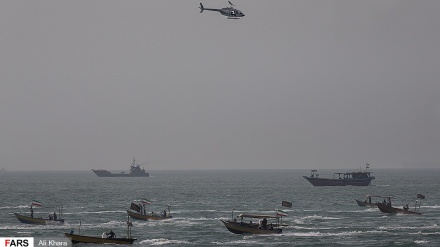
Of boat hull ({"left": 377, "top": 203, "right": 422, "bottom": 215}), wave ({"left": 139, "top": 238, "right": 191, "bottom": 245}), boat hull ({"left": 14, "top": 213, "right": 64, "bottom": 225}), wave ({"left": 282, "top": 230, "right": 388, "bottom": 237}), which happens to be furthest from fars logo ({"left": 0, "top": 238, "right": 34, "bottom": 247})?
boat hull ({"left": 377, "top": 203, "right": 422, "bottom": 215})

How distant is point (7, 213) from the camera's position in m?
148

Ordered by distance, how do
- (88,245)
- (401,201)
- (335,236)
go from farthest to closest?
1. (401,201)
2. (335,236)
3. (88,245)

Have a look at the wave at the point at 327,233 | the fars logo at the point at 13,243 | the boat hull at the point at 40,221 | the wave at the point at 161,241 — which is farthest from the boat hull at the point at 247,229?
the fars logo at the point at 13,243

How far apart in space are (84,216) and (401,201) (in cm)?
8993

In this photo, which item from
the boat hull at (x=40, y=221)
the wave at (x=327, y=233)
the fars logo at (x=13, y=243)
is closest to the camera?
the fars logo at (x=13, y=243)

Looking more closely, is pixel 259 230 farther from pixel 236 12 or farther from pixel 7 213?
pixel 7 213

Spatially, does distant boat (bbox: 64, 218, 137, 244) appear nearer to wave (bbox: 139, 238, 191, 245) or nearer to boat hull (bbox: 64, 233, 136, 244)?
boat hull (bbox: 64, 233, 136, 244)

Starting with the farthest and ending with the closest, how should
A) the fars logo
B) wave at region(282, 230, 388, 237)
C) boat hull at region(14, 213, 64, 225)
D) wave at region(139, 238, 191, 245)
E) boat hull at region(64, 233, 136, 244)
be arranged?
→ boat hull at region(14, 213, 64, 225) < wave at region(282, 230, 388, 237) < wave at region(139, 238, 191, 245) < boat hull at region(64, 233, 136, 244) < the fars logo

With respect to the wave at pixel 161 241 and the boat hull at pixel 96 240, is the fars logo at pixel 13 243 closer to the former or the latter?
the boat hull at pixel 96 240

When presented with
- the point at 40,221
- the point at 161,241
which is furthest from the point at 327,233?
the point at 40,221

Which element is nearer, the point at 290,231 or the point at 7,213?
the point at 290,231

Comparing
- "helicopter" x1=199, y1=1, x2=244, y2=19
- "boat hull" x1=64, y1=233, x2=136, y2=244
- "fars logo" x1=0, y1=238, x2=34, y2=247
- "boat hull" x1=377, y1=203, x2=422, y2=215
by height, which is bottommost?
"boat hull" x1=64, y1=233, x2=136, y2=244

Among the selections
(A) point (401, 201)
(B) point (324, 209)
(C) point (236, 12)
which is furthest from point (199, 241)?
(A) point (401, 201)

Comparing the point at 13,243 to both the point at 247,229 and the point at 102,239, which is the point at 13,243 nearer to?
the point at 102,239
